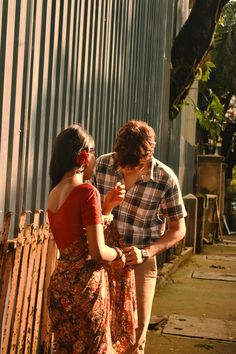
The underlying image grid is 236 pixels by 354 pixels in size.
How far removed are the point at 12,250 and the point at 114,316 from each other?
0.78 metres

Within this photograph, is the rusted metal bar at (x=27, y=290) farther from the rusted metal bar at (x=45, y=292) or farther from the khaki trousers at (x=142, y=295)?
the khaki trousers at (x=142, y=295)

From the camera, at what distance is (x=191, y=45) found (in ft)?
33.7

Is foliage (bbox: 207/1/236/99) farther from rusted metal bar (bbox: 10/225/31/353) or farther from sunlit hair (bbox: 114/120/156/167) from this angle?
rusted metal bar (bbox: 10/225/31/353)

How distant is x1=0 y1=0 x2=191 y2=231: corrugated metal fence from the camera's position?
3641mm

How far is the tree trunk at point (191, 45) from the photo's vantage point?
9.78 m

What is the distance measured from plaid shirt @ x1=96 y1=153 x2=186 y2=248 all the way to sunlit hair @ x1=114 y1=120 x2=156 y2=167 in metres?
0.21

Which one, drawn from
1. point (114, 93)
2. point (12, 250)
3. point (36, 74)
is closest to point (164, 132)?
point (114, 93)

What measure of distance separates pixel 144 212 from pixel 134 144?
1.67 ft

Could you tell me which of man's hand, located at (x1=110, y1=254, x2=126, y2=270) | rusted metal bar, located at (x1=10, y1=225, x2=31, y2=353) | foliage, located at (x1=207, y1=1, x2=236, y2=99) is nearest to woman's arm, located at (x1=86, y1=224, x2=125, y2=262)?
man's hand, located at (x1=110, y1=254, x2=126, y2=270)

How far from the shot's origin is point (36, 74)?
157 inches

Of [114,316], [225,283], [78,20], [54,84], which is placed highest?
[78,20]

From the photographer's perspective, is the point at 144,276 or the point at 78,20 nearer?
the point at 144,276

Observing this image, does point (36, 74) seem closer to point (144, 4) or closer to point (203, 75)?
point (144, 4)

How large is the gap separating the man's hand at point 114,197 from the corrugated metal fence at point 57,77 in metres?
0.77
